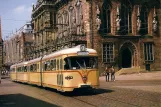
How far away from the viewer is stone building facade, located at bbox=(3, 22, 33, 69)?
313 ft

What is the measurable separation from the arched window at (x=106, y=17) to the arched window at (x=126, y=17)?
6.28 ft

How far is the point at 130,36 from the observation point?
48.9 metres

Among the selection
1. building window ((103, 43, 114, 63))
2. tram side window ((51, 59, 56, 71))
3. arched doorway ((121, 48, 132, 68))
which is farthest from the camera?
arched doorway ((121, 48, 132, 68))

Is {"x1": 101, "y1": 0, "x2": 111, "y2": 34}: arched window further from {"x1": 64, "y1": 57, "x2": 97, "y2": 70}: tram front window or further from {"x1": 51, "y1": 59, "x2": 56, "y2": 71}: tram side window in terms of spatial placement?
{"x1": 64, "y1": 57, "x2": 97, "y2": 70}: tram front window

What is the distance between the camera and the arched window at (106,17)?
4794cm

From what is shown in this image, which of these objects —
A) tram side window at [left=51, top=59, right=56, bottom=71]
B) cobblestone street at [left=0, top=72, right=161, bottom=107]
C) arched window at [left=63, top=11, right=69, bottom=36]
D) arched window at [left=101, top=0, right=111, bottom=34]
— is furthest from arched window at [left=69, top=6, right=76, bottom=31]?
tram side window at [left=51, top=59, right=56, bottom=71]

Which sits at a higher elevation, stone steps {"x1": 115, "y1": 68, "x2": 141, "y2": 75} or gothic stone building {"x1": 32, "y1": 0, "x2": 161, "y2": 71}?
gothic stone building {"x1": 32, "y1": 0, "x2": 161, "y2": 71}

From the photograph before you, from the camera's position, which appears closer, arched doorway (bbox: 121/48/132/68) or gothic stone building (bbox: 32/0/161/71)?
gothic stone building (bbox: 32/0/161/71)

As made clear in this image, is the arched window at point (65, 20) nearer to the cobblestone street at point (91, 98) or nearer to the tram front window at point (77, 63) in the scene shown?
the cobblestone street at point (91, 98)

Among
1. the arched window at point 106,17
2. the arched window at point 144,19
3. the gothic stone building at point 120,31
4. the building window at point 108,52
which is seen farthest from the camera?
the arched window at point 144,19

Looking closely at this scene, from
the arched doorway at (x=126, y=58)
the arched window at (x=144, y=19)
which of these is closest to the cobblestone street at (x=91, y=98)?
the arched doorway at (x=126, y=58)

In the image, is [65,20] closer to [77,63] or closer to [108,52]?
[108,52]

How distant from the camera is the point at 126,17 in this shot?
1944 inches

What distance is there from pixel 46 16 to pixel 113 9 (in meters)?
18.9
